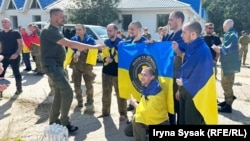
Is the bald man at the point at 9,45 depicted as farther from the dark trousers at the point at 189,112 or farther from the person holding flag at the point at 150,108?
the dark trousers at the point at 189,112

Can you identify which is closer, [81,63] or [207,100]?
[207,100]

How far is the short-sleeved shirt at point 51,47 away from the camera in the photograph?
4.50 meters

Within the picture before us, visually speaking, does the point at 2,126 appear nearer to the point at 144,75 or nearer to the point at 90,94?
the point at 90,94

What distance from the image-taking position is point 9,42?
7430 mm

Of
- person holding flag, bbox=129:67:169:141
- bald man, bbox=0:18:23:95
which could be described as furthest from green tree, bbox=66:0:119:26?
person holding flag, bbox=129:67:169:141

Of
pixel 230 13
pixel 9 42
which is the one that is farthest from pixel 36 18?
pixel 230 13

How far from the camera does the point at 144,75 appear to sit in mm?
4051

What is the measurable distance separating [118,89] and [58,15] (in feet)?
5.49

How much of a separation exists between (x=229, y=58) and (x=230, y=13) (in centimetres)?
4234

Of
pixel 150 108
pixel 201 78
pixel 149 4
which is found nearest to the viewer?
pixel 201 78

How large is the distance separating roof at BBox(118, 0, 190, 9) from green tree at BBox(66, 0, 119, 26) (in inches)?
51.2

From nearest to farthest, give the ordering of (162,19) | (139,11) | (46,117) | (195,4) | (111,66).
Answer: (111,66) → (46,117) → (162,19) → (139,11) → (195,4)

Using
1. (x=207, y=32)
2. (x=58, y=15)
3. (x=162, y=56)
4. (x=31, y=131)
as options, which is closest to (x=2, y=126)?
(x=31, y=131)

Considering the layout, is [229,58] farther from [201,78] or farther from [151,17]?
[151,17]
